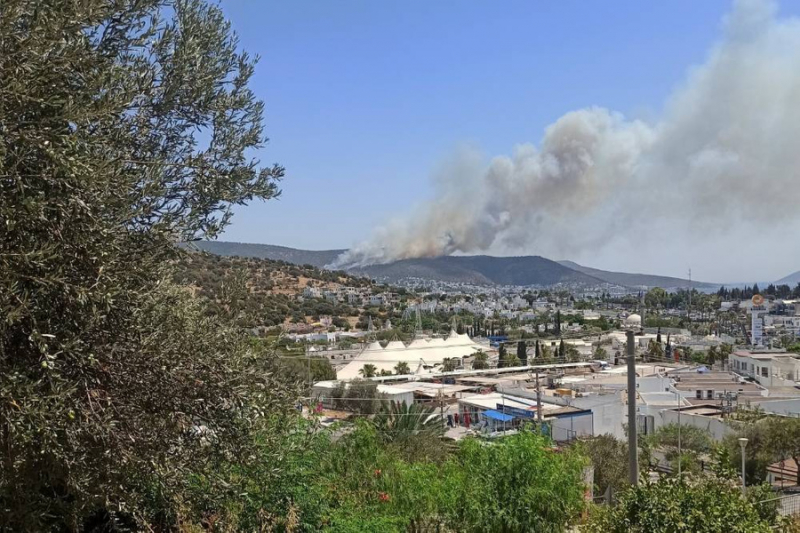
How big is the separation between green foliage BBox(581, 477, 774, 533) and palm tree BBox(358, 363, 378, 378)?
126ft

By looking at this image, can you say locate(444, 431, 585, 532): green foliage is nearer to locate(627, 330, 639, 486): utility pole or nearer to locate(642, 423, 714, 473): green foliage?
locate(627, 330, 639, 486): utility pole

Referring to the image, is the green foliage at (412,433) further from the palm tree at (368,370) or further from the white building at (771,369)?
the white building at (771,369)

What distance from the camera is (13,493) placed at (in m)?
3.57

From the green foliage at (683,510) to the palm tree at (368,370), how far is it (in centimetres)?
3834

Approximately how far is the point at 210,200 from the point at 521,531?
5.28 meters

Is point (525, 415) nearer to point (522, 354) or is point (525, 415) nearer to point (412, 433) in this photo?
point (412, 433)

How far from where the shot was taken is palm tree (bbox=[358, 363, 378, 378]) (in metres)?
43.6

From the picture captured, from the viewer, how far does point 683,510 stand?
4.82 metres

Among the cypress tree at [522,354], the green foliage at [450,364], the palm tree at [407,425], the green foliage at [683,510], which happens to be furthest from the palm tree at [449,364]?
the green foliage at [683,510]

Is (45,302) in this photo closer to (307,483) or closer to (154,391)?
(154,391)

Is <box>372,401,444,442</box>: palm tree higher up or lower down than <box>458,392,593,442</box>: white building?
higher up

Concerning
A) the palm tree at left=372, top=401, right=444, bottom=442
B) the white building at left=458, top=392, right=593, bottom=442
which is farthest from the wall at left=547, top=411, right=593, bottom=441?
the palm tree at left=372, top=401, right=444, bottom=442

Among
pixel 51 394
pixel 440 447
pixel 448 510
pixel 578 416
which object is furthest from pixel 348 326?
pixel 51 394

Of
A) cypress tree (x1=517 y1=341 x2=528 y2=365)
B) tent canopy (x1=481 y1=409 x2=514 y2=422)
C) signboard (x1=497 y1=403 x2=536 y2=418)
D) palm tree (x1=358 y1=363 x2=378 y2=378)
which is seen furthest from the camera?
cypress tree (x1=517 y1=341 x2=528 y2=365)
